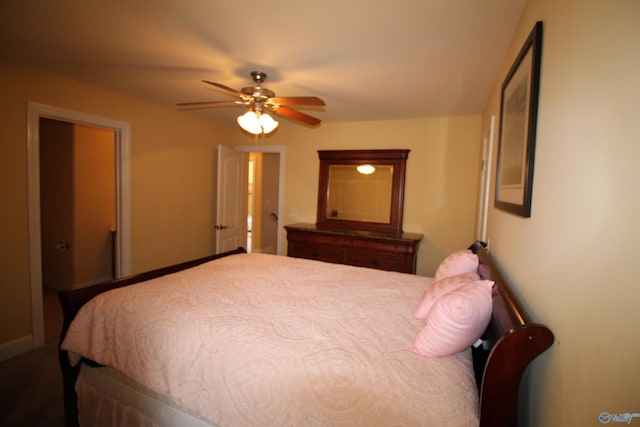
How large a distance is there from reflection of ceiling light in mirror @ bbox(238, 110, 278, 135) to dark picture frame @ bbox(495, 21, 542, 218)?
1.54 metres

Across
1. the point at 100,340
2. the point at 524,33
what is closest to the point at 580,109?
the point at 524,33

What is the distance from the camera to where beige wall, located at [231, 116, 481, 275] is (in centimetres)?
328

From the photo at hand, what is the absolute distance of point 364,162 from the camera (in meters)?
3.71

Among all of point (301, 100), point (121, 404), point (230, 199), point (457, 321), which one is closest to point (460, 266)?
point (457, 321)

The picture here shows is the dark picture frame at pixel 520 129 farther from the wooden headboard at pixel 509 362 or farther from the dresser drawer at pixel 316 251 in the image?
the dresser drawer at pixel 316 251

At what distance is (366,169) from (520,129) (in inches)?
97.9

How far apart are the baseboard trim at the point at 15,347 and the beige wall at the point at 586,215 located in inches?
144

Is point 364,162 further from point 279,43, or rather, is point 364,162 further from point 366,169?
point 279,43

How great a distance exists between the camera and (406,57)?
1.91 m

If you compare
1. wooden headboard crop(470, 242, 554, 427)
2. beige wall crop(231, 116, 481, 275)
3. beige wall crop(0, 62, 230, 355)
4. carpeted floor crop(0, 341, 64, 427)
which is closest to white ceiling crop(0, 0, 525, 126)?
beige wall crop(0, 62, 230, 355)

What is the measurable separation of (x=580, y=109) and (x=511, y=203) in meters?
0.68

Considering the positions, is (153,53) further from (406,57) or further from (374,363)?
(374,363)

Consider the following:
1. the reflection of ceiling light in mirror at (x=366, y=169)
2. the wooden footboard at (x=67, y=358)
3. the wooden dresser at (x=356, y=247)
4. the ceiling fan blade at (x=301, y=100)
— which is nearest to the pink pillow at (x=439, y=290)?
the ceiling fan blade at (x=301, y=100)

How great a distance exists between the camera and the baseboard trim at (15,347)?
2278mm
